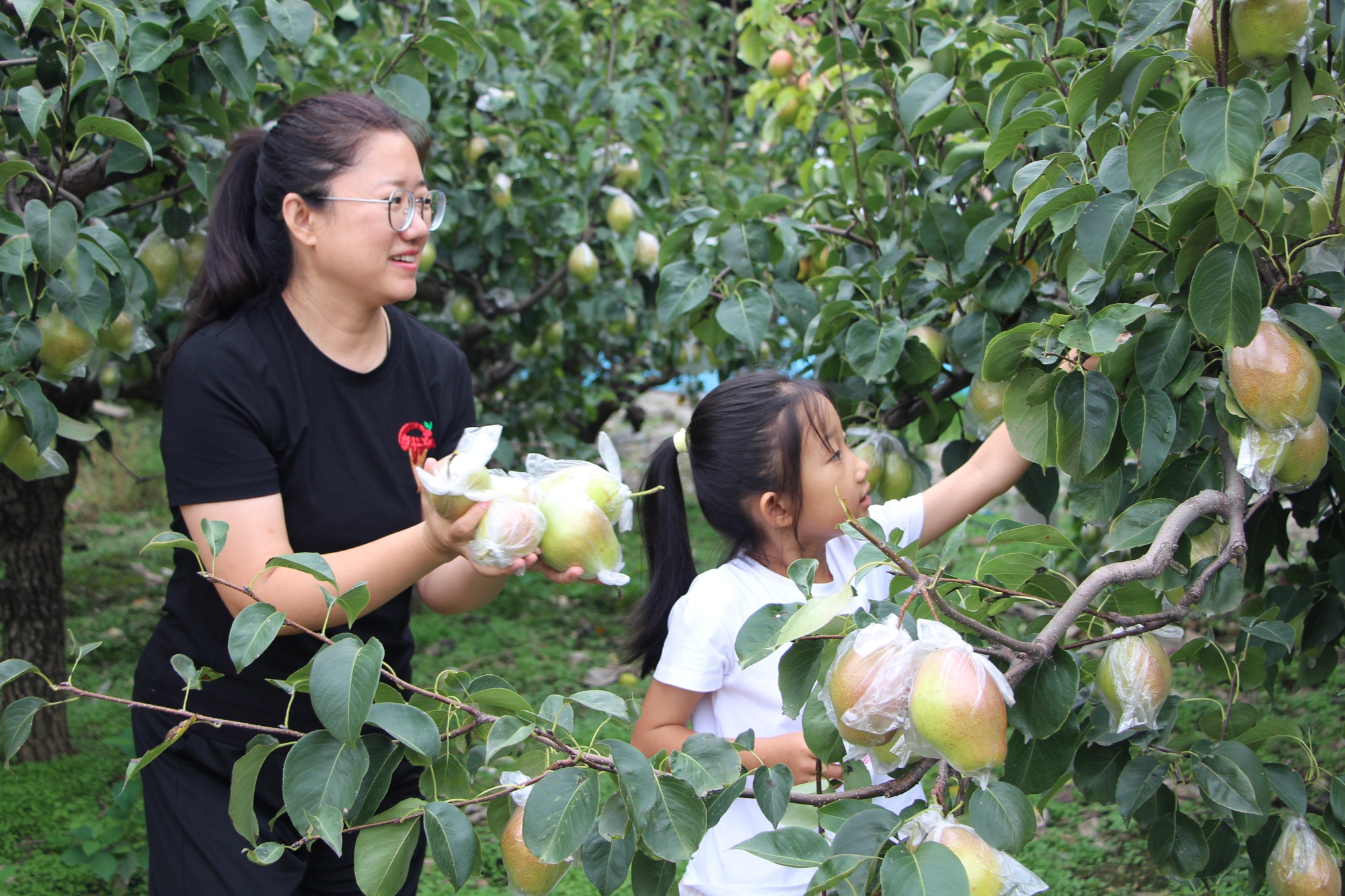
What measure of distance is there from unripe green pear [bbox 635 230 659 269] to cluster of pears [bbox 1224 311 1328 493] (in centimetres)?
234

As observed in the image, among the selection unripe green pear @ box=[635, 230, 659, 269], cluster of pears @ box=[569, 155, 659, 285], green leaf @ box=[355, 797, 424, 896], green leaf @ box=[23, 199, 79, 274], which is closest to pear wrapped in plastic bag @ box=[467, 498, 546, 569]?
green leaf @ box=[355, 797, 424, 896]

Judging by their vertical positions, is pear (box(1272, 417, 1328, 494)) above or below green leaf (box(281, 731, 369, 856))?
above

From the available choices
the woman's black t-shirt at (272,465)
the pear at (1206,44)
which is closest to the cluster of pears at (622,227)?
the woman's black t-shirt at (272,465)

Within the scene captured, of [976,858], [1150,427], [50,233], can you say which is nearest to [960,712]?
[976,858]

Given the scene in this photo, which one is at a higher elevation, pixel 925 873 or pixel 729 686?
pixel 925 873

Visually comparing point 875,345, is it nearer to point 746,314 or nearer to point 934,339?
point 934,339

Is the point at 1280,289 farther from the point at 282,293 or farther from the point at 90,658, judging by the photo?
the point at 90,658

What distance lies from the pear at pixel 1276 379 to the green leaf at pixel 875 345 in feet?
2.11

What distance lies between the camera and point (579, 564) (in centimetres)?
108

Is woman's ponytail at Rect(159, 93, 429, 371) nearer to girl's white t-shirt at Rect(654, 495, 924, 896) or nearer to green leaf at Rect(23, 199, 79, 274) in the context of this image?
green leaf at Rect(23, 199, 79, 274)

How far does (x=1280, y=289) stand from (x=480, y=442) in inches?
31.1

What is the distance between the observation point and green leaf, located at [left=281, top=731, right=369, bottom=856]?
2.85ft

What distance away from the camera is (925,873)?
0.70m

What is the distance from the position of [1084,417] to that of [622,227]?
88.2 inches
